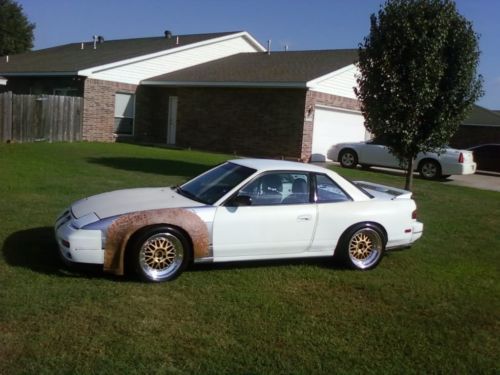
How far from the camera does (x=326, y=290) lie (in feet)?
19.2

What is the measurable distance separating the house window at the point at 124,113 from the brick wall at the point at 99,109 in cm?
37

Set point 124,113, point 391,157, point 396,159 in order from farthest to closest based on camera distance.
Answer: point 124,113, point 391,157, point 396,159

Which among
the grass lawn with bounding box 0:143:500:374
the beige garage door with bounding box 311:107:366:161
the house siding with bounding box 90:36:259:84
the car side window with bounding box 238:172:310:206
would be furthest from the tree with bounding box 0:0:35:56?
the car side window with bounding box 238:172:310:206

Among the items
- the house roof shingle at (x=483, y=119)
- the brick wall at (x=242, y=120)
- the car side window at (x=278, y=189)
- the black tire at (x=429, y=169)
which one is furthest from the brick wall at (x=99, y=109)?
the house roof shingle at (x=483, y=119)

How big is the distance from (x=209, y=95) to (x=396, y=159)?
837 cm

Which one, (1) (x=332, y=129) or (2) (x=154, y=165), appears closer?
(2) (x=154, y=165)

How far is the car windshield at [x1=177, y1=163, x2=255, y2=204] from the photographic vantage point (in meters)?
6.22

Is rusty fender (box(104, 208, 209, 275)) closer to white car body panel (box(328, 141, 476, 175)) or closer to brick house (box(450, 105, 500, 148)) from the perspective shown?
white car body panel (box(328, 141, 476, 175))

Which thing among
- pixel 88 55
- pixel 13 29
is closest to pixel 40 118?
pixel 88 55

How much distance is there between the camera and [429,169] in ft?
63.6

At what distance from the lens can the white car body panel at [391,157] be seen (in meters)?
18.9

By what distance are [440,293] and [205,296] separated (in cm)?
248

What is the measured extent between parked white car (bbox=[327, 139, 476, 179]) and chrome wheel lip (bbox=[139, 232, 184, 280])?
515 inches

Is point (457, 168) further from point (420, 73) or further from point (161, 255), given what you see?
point (161, 255)
